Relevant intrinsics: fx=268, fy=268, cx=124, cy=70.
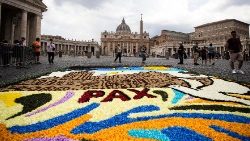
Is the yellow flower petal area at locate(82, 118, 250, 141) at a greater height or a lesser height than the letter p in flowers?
lesser

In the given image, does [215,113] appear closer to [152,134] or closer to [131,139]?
[152,134]

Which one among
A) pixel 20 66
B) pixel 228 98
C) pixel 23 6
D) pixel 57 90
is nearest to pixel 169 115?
→ pixel 228 98

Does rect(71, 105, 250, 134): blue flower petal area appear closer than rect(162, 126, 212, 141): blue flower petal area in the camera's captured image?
No

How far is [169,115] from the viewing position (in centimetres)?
430

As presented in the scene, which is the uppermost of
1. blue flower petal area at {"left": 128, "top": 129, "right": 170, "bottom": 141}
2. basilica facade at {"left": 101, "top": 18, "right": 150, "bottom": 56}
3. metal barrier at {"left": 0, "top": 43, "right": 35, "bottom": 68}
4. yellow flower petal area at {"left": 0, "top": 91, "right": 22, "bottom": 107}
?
basilica facade at {"left": 101, "top": 18, "right": 150, "bottom": 56}

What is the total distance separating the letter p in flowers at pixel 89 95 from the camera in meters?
5.46

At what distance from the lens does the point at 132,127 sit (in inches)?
149

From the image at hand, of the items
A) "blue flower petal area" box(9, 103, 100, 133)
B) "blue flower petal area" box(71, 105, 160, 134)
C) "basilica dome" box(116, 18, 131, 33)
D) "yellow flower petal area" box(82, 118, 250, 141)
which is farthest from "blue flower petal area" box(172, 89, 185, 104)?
"basilica dome" box(116, 18, 131, 33)

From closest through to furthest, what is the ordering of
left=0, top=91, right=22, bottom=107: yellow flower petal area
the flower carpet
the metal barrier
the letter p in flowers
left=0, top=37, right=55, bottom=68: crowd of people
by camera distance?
the flower carpet, left=0, top=91, right=22, bottom=107: yellow flower petal area, the letter p in flowers, the metal barrier, left=0, top=37, right=55, bottom=68: crowd of people

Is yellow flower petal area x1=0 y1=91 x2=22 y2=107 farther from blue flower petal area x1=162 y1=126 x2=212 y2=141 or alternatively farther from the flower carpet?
blue flower petal area x1=162 y1=126 x2=212 y2=141

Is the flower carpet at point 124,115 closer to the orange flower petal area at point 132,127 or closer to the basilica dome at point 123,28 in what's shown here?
the orange flower petal area at point 132,127

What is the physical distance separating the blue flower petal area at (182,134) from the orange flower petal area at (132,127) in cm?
9

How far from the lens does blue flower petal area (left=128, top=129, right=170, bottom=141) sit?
3422mm

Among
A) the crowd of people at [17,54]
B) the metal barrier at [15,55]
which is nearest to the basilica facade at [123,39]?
the crowd of people at [17,54]
